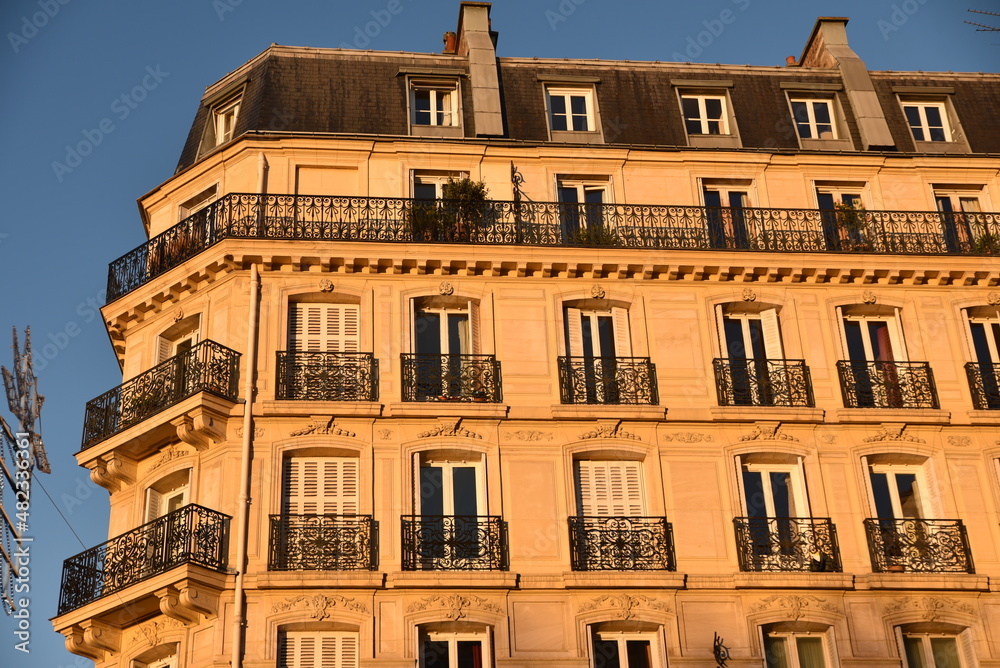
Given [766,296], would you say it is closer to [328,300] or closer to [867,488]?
[867,488]

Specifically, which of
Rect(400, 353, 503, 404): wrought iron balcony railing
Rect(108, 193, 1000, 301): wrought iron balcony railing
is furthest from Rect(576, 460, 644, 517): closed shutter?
Rect(108, 193, 1000, 301): wrought iron balcony railing

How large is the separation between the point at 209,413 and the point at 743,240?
9533mm

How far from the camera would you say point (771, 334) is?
78.6 feet

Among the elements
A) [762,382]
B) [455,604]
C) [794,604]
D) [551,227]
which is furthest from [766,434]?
[455,604]

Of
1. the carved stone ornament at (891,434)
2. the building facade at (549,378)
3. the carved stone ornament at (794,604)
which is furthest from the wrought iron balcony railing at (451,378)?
the carved stone ornament at (891,434)

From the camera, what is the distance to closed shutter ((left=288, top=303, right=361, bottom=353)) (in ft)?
75.0

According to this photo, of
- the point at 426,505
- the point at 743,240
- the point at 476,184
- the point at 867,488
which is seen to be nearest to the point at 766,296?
the point at 743,240

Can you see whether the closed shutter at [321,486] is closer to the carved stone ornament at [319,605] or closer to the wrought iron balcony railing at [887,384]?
the carved stone ornament at [319,605]

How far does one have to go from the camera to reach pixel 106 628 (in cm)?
2131

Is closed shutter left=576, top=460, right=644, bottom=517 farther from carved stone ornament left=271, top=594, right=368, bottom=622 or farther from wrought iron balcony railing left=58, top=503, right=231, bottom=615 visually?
wrought iron balcony railing left=58, top=503, right=231, bottom=615

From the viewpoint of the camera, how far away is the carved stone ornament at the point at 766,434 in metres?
22.6

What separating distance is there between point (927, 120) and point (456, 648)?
46.0 ft

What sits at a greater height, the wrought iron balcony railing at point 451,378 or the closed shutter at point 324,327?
the closed shutter at point 324,327

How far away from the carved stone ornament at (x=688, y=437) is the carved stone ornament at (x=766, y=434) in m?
0.56
